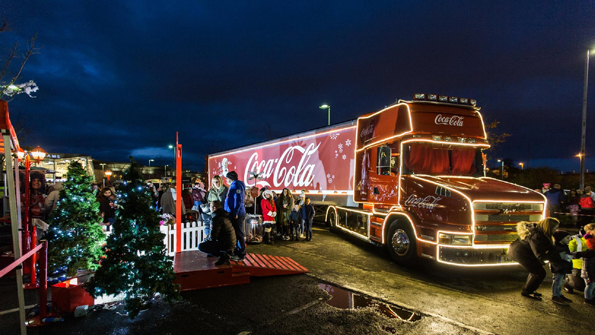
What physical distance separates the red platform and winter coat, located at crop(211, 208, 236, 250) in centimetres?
38

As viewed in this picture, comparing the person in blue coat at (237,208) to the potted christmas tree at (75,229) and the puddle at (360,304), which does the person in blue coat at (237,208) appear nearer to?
the puddle at (360,304)

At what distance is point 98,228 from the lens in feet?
20.0

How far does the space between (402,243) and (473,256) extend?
1.50 metres

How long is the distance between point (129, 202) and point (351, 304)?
137 inches

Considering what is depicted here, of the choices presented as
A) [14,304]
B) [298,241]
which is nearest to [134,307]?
[14,304]

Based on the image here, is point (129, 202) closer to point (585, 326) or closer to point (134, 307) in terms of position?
point (134, 307)

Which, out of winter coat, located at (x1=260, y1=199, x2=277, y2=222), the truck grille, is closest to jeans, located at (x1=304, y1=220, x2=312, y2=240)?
winter coat, located at (x1=260, y1=199, x2=277, y2=222)

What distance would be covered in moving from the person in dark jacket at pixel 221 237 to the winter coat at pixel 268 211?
382 centimetres

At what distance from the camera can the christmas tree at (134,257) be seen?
411cm

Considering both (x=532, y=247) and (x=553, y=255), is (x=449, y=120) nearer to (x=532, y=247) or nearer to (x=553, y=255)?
(x=532, y=247)

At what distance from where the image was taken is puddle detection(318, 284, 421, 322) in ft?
14.4

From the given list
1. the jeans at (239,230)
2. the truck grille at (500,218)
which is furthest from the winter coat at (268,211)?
the truck grille at (500,218)

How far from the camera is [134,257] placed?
13.7ft

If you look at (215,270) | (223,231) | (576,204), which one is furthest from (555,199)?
(215,270)
